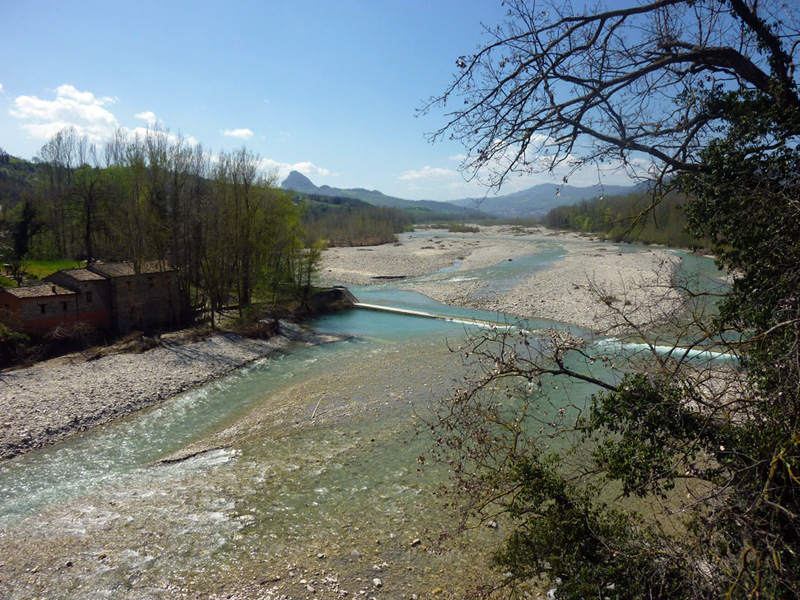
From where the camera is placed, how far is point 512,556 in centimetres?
564

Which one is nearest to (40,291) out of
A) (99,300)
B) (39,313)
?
(39,313)

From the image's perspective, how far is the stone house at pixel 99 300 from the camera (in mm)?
19641

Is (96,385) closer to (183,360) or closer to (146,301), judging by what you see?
(183,360)

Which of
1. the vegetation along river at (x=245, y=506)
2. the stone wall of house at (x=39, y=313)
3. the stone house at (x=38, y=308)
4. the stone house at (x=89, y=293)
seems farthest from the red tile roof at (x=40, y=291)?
the vegetation along river at (x=245, y=506)

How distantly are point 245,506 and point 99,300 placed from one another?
56.7ft

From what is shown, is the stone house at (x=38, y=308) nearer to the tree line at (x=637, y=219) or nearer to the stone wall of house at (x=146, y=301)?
the stone wall of house at (x=146, y=301)

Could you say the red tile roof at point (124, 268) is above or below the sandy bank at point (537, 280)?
above

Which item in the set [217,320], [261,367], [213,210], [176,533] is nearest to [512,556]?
[176,533]

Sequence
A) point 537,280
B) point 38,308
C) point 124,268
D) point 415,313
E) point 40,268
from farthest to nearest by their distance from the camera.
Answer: point 537,280 < point 40,268 < point 415,313 < point 124,268 < point 38,308

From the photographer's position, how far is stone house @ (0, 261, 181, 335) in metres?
19.6

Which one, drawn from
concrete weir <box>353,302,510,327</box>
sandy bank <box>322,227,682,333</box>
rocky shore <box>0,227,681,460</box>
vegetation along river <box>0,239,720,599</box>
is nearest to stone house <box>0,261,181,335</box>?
rocky shore <box>0,227,681,460</box>

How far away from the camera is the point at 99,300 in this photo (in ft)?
73.5

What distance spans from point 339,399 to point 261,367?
6.30 meters

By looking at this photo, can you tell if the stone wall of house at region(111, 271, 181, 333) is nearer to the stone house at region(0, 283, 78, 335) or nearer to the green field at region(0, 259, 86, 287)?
the stone house at region(0, 283, 78, 335)
